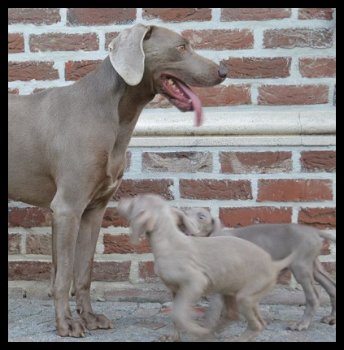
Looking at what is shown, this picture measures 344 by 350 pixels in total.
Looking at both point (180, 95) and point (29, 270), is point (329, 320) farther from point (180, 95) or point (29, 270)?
point (29, 270)

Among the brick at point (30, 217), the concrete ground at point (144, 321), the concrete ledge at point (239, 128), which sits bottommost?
the concrete ground at point (144, 321)

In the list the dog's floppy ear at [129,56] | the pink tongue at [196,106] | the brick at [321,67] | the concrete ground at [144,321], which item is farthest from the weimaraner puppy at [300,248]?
the brick at [321,67]

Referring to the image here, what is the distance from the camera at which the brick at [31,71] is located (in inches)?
156

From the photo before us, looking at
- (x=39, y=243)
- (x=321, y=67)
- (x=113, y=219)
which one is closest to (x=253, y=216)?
(x=113, y=219)

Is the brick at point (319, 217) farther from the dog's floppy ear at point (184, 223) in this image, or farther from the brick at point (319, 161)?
the dog's floppy ear at point (184, 223)

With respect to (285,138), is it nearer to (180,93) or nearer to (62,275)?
(180,93)

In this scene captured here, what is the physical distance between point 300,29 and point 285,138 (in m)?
0.64

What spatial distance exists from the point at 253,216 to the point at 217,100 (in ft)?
2.28

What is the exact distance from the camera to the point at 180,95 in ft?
10.2

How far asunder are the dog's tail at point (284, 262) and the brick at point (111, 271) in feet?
3.85

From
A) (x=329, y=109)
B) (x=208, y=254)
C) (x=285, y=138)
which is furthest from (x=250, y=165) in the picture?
(x=208, y=254)

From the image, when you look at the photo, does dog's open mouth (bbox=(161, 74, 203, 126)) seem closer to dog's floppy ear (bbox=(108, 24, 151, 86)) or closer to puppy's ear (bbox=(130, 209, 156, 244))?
dog's floppy ear (bbox=(108, 24, 151, 86))

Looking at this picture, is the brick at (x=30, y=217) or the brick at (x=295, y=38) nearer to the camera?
the brick at (x=295, y=38)

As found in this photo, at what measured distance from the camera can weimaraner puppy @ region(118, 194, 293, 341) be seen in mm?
2605
